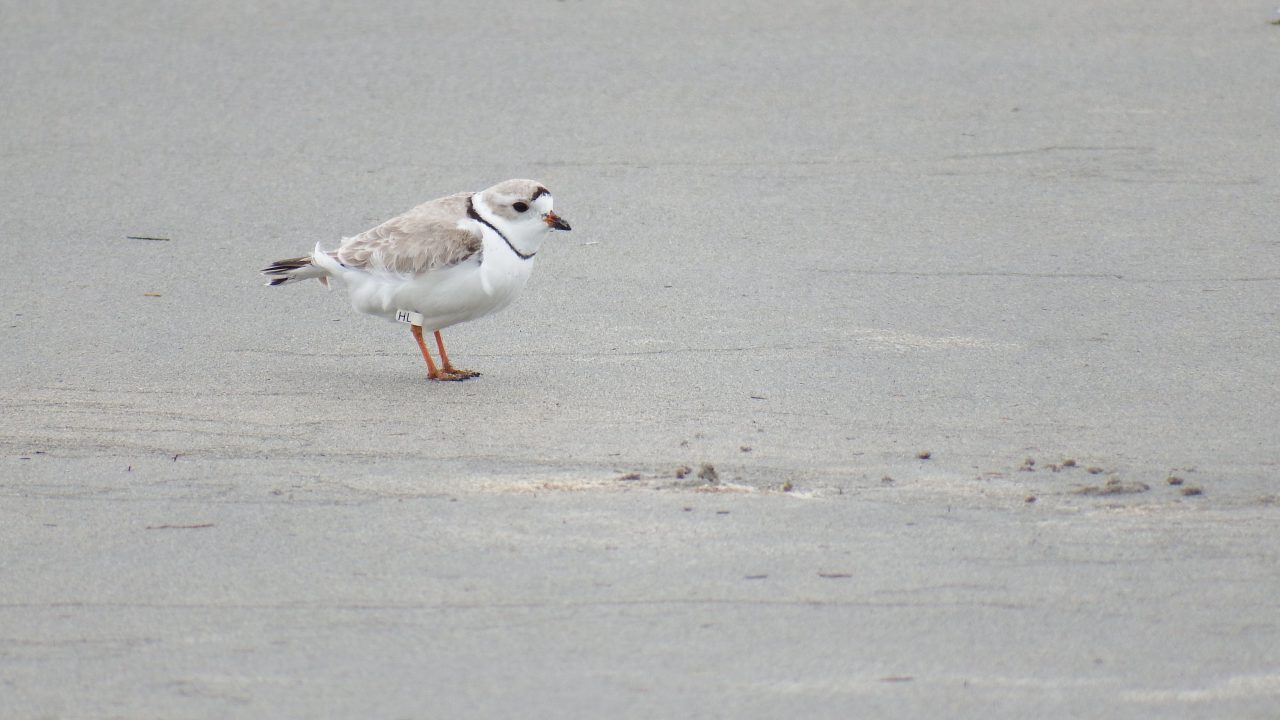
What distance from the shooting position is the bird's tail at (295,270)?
677 centimetres

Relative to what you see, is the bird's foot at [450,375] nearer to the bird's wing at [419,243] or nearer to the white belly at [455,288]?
the white belly at [455,288]

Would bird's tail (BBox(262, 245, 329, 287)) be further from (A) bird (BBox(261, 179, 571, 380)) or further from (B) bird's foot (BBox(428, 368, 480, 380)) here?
(B) bird's foot (BBox(428, 368, 480, 380))

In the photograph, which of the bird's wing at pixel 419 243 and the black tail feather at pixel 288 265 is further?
the black tail feather at pixel 288 265

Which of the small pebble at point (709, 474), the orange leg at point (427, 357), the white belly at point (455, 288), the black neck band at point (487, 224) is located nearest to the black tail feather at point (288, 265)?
the white belly at point (455, 288)

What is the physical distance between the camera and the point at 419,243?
21.4 feet

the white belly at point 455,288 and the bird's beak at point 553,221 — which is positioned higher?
the bird's beak at point 553,221

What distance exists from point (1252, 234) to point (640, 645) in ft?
17.6

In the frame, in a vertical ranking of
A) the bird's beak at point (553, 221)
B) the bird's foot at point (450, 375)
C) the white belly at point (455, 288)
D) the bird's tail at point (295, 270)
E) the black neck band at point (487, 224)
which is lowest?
the bird's foot at point (450, 375)

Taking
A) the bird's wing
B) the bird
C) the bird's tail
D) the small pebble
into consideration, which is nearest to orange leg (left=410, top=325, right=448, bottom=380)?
the bird

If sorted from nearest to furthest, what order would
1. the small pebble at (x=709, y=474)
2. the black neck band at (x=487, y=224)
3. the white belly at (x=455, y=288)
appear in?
the small pebble at (x=709, y=474) < the white belly at (x=455, y=288) < the black neck band at (x=487, y=224)

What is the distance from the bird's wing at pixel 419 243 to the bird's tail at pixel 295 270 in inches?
6.2

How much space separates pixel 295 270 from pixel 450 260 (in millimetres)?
835

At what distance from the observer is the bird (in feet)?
21.0

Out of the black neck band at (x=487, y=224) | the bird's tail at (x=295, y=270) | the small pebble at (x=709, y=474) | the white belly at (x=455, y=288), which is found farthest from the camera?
the bird's tail at (x=295, y=270)
